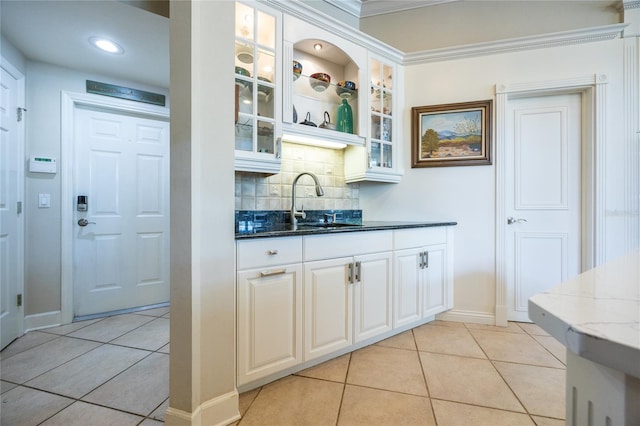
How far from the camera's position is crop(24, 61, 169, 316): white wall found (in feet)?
7.97

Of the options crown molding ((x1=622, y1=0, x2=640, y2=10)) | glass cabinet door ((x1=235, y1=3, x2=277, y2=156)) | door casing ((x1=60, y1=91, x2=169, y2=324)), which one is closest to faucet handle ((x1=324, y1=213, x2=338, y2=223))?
glass cabinet door ((x1=235, y1=3, x2=277, y2=156))

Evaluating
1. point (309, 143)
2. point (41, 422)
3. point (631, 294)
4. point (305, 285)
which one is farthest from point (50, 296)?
point (631, 294)

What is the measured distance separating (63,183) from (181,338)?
2.24m

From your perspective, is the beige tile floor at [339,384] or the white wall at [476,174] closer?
the beige tile floor at [339,384]

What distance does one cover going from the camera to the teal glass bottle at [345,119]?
2534 mm

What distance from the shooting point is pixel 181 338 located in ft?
4.29

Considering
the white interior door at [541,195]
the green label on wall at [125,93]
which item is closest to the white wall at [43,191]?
the green label on wall at [125,93]

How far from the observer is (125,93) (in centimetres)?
284

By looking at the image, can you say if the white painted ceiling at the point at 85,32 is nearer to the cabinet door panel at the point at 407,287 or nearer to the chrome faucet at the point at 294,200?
the chrome faucet at the point at 294,200

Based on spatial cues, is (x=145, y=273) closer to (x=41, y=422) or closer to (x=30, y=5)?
(x=41, y=422)

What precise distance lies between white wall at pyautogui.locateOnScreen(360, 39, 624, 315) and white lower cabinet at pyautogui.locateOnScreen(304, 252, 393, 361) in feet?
3.04

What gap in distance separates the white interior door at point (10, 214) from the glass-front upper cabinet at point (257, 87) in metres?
1.81

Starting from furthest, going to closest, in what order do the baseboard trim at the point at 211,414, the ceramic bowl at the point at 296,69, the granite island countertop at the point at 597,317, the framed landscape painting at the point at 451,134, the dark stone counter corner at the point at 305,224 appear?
the framed landscape painting at the point at 451,134
the ceramic bowl at the point at 296,69
the dark stone counter corner at the point at 305,224
the baseboard trim at the point at 211,414
the granite island countertop at the point at 597,317

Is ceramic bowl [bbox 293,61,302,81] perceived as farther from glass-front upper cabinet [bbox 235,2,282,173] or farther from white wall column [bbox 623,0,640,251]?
white wall column [bbox 623,0,640,251]
